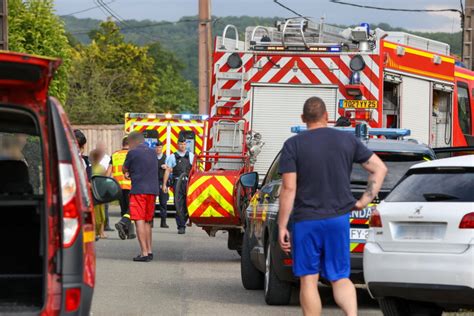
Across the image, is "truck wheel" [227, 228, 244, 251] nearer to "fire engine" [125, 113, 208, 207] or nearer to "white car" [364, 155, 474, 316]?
"white car" [364, 155, 474, 316]

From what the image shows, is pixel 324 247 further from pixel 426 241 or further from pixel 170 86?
pixel 170 86

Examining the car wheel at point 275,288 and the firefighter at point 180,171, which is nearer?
the car wheel at point 275,288

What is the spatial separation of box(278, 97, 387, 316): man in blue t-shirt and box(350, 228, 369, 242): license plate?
2176mm

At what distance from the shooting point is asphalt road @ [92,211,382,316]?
466 inches

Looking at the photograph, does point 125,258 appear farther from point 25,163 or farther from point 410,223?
point 25,163

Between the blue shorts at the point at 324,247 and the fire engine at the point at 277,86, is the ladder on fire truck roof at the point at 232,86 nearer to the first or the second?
the fire engine at the point at 277,86

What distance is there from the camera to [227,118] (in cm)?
1725

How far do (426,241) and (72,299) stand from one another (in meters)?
3.92

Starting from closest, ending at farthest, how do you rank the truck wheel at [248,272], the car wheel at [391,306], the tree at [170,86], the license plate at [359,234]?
the car wheel at [391,306], the license plate at [359,234], the truck wheel at [248,272], the tree at [170,86]

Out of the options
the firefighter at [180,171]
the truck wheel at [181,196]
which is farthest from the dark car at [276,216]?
the firefighter at [180,171]

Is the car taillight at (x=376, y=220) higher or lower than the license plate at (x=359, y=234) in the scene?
higher

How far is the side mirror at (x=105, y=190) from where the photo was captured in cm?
795

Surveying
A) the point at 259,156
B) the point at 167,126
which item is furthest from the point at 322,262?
the point at 167,126

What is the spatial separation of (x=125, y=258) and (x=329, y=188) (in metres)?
8.63
